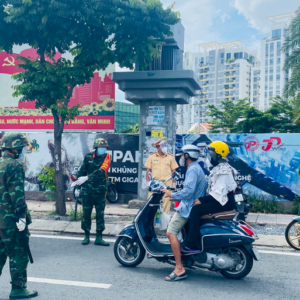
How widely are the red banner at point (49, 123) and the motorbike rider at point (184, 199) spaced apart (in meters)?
9.15

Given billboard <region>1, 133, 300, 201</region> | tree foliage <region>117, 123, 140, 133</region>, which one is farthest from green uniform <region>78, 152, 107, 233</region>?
tree foliage <region>117, 123, 140, 133</region>

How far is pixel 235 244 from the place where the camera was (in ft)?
16.8

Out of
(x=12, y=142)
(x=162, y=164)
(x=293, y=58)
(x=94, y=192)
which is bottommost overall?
(x=94, y=192)

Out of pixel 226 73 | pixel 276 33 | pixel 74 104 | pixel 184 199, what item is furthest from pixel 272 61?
pixel 184 199

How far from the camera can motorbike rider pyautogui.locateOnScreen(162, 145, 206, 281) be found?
17.0 feet

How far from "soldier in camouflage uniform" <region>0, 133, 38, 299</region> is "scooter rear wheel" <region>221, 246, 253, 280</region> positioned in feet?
8.45

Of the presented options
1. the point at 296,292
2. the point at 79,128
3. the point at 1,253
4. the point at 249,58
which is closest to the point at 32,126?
the point at 79,128

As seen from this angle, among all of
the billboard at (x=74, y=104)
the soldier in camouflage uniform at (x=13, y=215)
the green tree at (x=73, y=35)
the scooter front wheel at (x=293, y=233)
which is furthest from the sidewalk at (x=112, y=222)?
the billboard at (x=74, y=104)

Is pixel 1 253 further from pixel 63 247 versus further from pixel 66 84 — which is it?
pixel 66 84

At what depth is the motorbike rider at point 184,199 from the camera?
17.0ft

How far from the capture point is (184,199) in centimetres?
520

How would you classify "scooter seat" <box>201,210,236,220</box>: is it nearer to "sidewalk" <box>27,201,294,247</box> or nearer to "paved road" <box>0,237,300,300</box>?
"paved road" <box>0,237,300,300</box>

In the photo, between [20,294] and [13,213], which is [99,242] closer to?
[20,294]

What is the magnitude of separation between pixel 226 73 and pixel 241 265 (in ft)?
534
